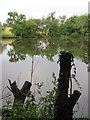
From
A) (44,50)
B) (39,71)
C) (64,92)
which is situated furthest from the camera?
Answer: (44,50)

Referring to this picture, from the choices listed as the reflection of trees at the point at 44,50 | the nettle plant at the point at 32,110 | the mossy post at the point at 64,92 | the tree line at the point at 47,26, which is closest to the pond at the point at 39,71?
the reflection of trees at the point at 44,50

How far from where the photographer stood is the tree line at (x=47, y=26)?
51531 millimetres

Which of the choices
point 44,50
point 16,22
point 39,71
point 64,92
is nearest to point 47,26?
point 16,22

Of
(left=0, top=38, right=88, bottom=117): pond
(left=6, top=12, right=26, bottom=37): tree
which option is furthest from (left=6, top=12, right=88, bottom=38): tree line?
(left=0, top=38, right=88, bottom=117): pond

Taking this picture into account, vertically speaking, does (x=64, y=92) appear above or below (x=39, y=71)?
above

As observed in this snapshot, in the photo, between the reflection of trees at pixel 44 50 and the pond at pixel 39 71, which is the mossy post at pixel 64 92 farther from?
the reflection of trees at pixel 44 50

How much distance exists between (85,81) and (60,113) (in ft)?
19.4

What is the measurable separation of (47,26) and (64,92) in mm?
52753

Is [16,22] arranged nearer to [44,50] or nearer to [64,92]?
[44,50]

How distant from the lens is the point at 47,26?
5459cm

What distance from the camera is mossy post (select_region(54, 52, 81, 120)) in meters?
2.54

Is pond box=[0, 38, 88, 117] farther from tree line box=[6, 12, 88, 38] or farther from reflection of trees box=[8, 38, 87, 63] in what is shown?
tree line box=[6, 12, 88, 38]

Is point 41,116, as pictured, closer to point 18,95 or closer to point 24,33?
point 18,95

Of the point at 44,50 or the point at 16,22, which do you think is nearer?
the point at 44,50
